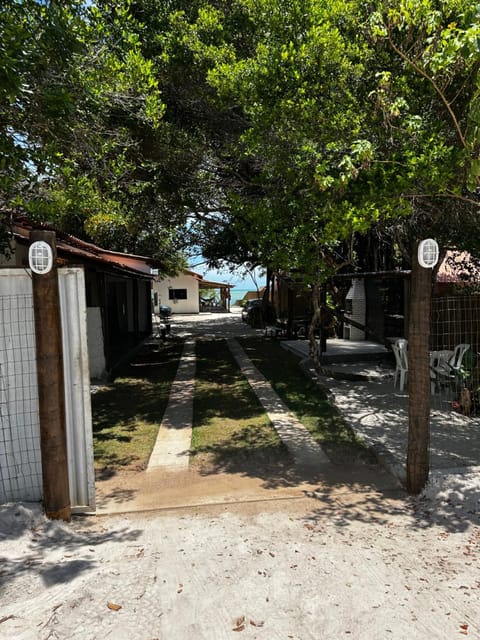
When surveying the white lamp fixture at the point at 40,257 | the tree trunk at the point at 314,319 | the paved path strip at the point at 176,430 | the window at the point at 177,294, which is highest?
the window at the point at 177,294

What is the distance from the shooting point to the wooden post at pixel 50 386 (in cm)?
381

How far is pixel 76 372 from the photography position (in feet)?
13.2

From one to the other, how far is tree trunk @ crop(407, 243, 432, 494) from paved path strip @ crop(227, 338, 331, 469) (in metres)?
1.22

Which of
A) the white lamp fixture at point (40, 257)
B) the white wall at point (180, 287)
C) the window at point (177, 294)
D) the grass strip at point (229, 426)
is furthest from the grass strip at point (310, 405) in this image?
the window at point (177, 294)

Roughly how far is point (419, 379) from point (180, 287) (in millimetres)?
33986

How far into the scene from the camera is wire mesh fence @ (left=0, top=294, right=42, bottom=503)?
3.96 meters

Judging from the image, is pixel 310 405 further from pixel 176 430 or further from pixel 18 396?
pixel 18 396

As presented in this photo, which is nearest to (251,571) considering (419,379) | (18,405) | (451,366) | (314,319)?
(18,405)

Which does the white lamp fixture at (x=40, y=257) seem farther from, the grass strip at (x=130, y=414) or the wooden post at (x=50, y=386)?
the grass strip at (x=130, y=414)

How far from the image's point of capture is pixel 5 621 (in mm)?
2604

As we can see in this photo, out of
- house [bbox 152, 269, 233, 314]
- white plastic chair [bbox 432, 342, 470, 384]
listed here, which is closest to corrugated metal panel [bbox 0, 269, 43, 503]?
white plastic chair [bbox 432, 342, 470, 384]

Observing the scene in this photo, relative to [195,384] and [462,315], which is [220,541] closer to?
[195,384]

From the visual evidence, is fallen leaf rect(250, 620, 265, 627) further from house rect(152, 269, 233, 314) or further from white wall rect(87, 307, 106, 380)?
house rect(152, 269, 233, 314)

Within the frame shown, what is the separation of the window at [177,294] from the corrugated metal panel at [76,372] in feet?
112
